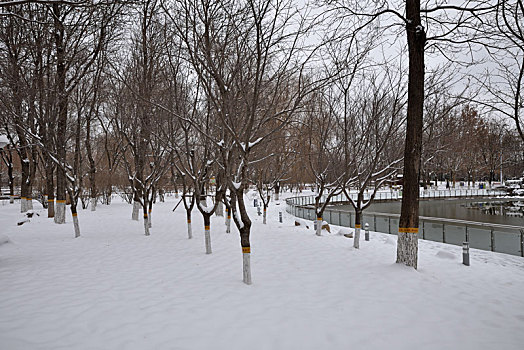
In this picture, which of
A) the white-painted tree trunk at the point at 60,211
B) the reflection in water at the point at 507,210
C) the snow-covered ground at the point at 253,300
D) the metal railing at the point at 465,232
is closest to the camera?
the snow-covered ground at the point at 253,300

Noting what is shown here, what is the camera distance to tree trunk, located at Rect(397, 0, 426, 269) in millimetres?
6926

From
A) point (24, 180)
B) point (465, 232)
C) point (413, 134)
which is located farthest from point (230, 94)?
point (24, 180)

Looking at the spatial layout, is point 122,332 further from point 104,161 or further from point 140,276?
point 104,161

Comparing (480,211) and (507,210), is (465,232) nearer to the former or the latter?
(480,211)

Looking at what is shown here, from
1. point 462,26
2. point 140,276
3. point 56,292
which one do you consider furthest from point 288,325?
point 462,26

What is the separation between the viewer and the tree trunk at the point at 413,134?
693 cm

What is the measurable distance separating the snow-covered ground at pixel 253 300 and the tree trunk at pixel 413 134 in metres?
0.80

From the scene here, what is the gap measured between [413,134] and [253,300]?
488cm

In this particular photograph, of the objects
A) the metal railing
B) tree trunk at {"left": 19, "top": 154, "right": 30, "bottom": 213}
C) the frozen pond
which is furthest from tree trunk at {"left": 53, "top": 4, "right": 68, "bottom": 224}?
the frozen pond

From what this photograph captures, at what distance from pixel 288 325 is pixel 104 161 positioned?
3109cm

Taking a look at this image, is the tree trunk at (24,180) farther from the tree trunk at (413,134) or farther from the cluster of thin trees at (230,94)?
the tree trunk at (413,134)

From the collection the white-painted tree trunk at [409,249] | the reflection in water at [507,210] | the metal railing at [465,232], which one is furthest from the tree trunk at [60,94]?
the reflection in water at [507,210]

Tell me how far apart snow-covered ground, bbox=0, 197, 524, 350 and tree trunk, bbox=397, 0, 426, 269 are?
2.62 feet

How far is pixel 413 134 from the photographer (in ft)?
22.9
